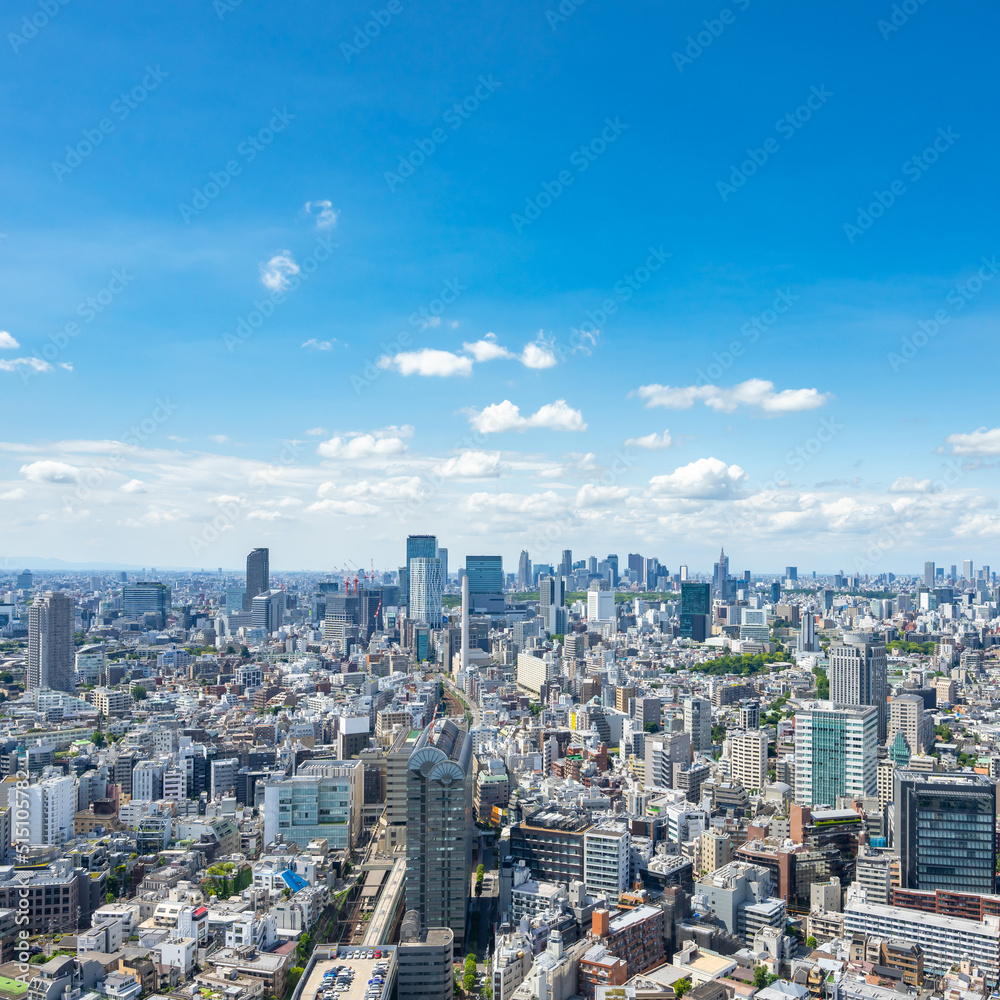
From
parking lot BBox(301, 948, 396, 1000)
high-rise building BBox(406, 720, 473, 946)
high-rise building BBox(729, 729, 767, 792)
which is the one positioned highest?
high-rise building BBox(406, 720, 473, 946)

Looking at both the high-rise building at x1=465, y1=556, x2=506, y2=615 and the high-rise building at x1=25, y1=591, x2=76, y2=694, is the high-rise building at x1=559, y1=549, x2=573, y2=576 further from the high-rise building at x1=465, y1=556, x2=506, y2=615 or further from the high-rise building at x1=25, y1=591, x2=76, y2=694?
the high-rise building at x1=25, y1=591, x2=76, y2=694

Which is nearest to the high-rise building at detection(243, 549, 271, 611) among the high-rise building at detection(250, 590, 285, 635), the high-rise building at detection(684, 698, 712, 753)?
the high-rise building at detection(250, 590, 285, 635)

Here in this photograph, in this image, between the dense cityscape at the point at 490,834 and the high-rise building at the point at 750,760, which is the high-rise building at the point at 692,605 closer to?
the dense cityscape at the point at 490,834

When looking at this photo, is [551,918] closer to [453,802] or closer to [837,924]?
[453,802]

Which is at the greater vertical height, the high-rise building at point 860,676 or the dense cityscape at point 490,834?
the high-rise building at point 860,676

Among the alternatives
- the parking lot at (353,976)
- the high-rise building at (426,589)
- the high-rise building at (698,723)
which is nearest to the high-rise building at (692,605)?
the high-rise building at (426,589)

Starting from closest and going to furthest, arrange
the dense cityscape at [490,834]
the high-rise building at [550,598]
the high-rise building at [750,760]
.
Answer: the dense cityscape at [490,834]
the high-rise building at [750,760]
the high-rise building at [550,598]

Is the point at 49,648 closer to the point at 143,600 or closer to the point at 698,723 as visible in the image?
the point at 143,600
